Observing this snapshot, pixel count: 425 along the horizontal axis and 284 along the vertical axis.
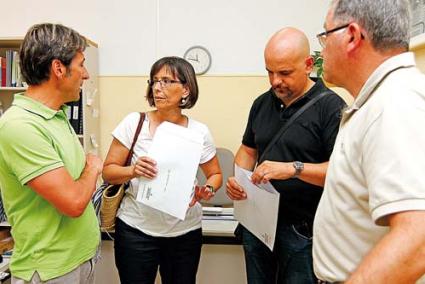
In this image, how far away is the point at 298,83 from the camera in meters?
1.41

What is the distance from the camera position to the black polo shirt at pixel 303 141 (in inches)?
53.1

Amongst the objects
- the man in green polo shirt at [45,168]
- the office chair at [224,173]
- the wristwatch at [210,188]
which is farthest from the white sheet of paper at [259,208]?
the office chair at [224,173]

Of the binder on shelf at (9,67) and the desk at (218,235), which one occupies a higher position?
the binder on shelf at (9,67)

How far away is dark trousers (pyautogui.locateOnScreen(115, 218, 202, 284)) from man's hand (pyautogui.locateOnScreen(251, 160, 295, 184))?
0.50 metres

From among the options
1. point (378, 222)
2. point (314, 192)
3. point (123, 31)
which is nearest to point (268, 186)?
point (314, 192)

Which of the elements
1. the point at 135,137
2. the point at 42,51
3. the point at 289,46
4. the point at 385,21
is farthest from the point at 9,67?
the point at 385,21

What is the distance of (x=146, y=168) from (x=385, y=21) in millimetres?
1004

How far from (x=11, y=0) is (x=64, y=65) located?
2358 mm

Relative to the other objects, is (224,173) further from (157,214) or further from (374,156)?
(374,156)

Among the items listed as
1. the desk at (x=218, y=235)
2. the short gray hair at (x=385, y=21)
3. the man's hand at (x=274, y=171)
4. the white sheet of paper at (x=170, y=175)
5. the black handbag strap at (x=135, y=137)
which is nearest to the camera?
the short gray hair at (x=385, y=21)

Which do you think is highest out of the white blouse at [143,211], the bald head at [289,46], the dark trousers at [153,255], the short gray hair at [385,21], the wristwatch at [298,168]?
the short gray hair at [385,21]

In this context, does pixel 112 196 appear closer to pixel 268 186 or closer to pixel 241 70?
pixel 268 186

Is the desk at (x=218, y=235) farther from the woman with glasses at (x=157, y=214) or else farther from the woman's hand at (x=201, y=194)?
the woman's hand at (x=201, y=194)

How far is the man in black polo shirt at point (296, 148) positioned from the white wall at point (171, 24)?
1.55 meters
